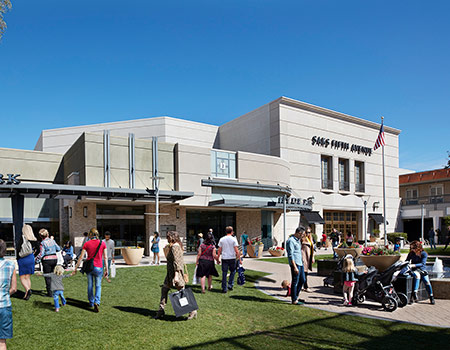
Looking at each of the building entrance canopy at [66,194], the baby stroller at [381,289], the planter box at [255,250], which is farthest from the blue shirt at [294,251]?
the planter box at [255,250]

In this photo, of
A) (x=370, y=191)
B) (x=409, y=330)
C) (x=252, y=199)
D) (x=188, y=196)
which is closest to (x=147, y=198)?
(x=188, y=196)

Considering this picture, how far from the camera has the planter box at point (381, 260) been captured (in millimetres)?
10602

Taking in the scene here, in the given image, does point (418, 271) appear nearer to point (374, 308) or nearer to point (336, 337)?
point (374, 308)

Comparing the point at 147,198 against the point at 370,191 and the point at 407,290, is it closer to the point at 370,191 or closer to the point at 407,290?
the point at 407,290

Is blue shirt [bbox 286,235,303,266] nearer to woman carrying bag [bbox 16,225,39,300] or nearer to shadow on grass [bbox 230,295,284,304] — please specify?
shadow on grass [bbox 230,295,284,304]

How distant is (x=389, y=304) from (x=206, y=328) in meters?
4.30

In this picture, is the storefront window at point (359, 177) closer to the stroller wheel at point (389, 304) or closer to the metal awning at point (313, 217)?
the metal awning at point (313, 217)

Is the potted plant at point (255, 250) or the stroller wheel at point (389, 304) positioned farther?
the potted plant at point (255, 250)

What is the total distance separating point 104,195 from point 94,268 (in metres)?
13.7

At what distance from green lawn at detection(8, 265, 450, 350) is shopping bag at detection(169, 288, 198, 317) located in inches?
9.6

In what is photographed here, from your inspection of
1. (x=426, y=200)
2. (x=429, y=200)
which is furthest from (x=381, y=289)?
(x=426, y=200)

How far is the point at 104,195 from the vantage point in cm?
2109

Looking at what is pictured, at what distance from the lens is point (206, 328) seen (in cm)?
723

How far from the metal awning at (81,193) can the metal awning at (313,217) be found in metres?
13.2
